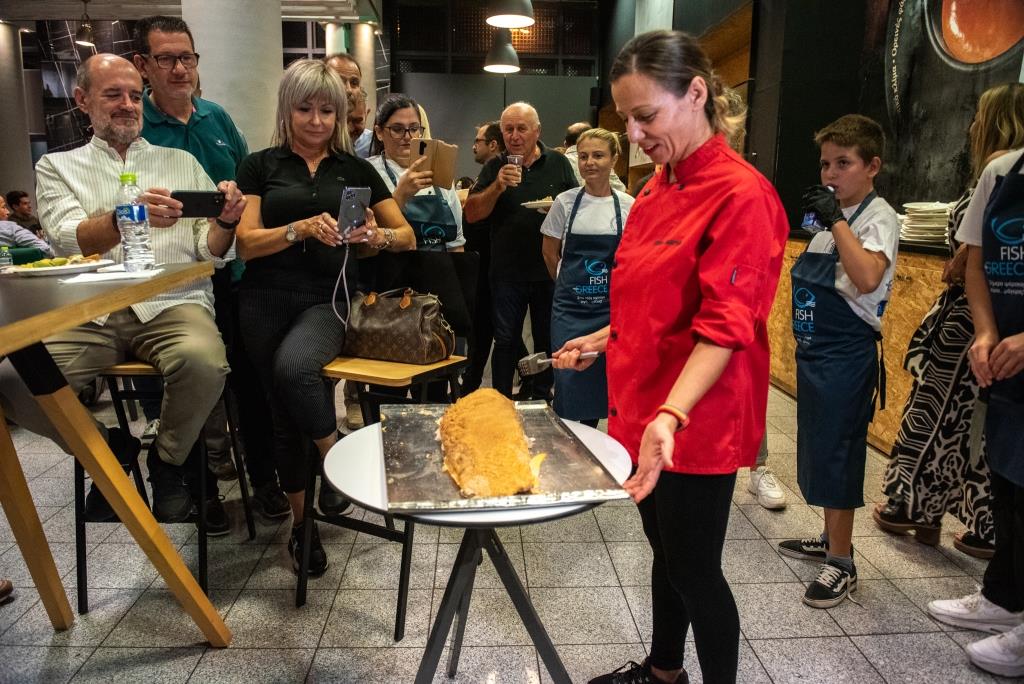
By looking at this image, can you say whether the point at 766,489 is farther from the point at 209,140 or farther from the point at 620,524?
the point at 209,140

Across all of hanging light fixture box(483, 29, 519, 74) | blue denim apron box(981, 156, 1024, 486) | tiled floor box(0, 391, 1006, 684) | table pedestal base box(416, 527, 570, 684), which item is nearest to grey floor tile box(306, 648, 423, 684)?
tiled floor box(0, 391, 1006, 684)

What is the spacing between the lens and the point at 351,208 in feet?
7.27

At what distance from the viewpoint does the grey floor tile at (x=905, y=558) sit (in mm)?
2436

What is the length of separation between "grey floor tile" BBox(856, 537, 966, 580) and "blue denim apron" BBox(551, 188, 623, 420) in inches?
44.1

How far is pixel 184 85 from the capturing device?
2.66 m

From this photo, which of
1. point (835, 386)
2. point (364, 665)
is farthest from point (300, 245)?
point (835, 386)

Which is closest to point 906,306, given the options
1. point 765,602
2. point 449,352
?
point 765,602

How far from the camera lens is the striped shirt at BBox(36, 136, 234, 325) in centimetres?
232

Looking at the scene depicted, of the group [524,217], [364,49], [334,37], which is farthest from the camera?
[364,49]

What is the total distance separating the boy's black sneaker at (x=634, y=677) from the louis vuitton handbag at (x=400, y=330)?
1061 millimetres

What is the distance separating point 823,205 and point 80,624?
2.53 m

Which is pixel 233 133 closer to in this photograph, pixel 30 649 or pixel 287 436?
pixel 287 436

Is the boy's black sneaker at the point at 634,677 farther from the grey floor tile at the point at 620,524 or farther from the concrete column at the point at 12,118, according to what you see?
the concrete column at the point at 12,118

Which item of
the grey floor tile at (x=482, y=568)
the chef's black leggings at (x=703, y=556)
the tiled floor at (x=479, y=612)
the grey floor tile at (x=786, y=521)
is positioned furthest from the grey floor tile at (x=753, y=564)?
the chef's black leggings at (x=703, y=556)
